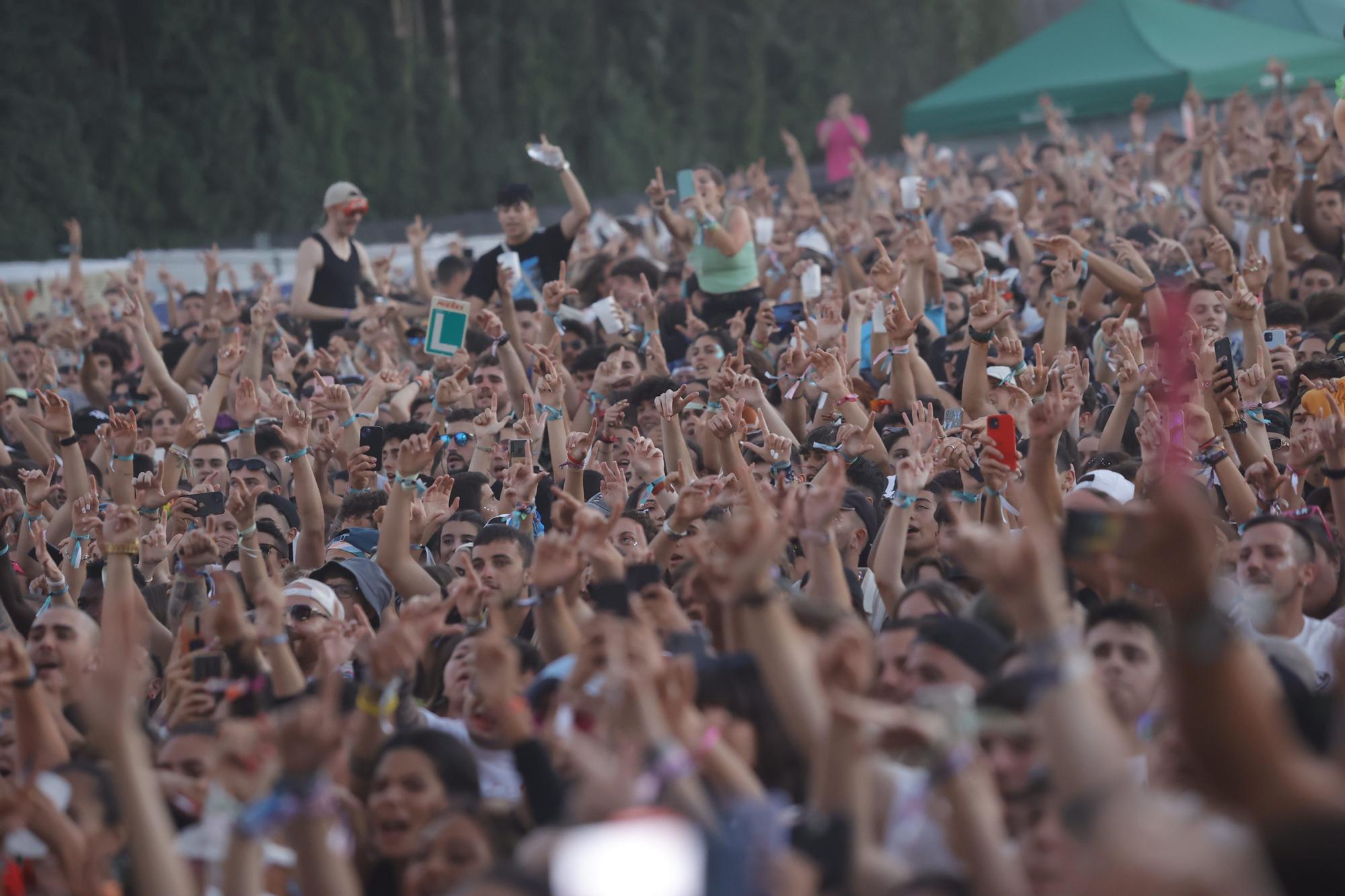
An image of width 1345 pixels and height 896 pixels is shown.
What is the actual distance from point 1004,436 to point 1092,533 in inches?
98.2

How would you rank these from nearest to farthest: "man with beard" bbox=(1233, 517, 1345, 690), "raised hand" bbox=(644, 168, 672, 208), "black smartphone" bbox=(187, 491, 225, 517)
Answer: "man with beard" bbox=(1233, 517, 1345, 690) < "black smartphone" bbox=(187, 491, 225, 517) < "raised hand" bbox=(644, 168, 672, 208)

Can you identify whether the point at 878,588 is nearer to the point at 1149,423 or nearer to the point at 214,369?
the point at 1149,423

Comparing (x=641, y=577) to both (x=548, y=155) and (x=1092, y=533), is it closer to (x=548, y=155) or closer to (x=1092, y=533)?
(x=1092, y=533)

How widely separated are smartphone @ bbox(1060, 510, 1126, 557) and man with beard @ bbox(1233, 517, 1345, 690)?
1.70 metres

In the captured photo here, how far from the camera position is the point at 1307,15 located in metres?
17.2

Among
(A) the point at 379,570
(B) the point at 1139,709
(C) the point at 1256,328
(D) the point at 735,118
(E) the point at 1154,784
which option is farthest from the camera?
(D) the point at 735,118

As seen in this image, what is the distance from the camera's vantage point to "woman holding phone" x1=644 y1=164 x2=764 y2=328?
8.38m

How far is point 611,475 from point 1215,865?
3.71 meters

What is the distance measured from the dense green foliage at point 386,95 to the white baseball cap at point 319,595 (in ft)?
41.7

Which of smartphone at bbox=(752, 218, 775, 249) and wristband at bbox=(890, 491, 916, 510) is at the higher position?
smartphone at bbox=(752, 218, 775, 249)

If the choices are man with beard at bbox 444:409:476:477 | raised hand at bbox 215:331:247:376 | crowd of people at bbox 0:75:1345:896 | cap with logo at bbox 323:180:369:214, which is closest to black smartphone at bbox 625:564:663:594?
crowd of people at bbox 0:75:1345:896

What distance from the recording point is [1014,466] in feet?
16.0

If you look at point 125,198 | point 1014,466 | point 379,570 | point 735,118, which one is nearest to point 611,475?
point 379,570

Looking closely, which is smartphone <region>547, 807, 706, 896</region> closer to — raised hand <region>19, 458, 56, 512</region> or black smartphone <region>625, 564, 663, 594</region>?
black smartphone <region>625, 564, 663, 594</region>
